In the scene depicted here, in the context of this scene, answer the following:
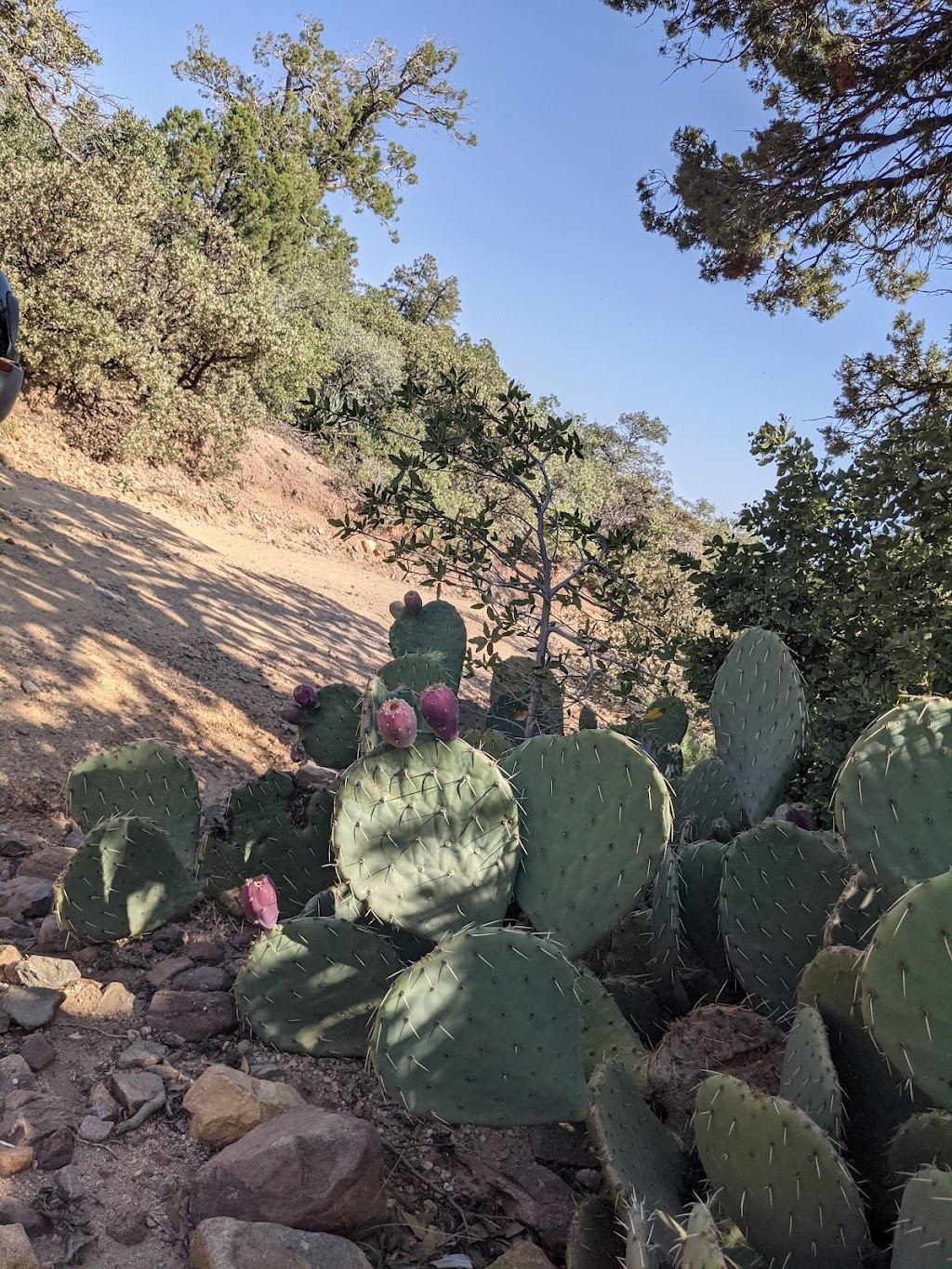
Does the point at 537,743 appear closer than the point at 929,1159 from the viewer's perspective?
No

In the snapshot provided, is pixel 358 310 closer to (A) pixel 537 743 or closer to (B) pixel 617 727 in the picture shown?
(B) pixel 617 727

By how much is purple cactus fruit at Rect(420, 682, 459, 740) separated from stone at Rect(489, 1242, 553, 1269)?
0.98m

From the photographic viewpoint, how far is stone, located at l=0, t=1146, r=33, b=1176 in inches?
63.2

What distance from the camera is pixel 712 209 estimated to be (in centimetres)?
684

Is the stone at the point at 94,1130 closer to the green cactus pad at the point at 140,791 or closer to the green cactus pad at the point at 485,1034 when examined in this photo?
the green cactus pad at the point at 485,1034

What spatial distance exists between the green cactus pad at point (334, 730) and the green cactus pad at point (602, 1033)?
5.88 ft

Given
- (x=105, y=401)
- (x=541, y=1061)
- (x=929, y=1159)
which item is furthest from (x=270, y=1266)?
(x=105, y=401)

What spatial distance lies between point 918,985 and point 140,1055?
5.50ft

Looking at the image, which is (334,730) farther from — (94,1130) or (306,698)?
(94,1130)

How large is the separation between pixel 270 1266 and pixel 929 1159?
105 centimetres

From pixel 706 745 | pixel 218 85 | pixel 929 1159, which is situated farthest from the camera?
pixel 218 85

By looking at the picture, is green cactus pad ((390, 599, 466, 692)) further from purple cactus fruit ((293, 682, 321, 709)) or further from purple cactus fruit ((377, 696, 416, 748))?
purple cactus fruit ((377, 696, 416, 748))

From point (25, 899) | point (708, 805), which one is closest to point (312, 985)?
point (25, 899)

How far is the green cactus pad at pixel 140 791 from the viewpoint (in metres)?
2.97
